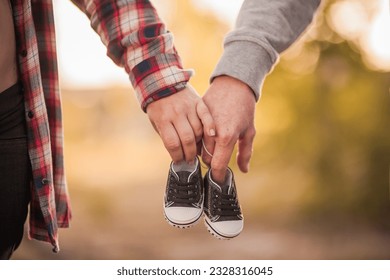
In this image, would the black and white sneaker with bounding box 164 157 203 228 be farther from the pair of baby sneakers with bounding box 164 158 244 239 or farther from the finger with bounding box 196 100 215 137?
the finger with bounding box 196 100 215 137

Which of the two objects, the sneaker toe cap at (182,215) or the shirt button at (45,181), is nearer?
the shirt button at (45,181)

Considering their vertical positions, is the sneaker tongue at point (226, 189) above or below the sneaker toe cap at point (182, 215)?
above

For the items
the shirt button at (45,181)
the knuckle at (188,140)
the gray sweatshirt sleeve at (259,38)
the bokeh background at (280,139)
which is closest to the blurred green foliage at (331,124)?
the bokeh background at (280,139)

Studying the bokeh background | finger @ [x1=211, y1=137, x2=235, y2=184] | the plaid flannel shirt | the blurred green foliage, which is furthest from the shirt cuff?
the blurred green foliage

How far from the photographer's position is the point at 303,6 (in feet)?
5.50

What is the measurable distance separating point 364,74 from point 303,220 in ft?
7.54

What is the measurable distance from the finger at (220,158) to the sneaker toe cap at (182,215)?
134mm

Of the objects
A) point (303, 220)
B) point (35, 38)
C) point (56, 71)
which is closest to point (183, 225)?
point (56, 71)

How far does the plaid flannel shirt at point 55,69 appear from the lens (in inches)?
50.2

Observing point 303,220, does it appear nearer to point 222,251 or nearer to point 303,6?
point 222,251

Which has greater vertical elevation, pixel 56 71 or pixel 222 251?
pixel 56 71

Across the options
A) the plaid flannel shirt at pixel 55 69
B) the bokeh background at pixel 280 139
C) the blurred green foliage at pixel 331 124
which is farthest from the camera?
the blurred green foliage at pixel 331 124

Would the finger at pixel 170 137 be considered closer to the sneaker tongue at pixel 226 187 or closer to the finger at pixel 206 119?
the finger at pixel 206 119
